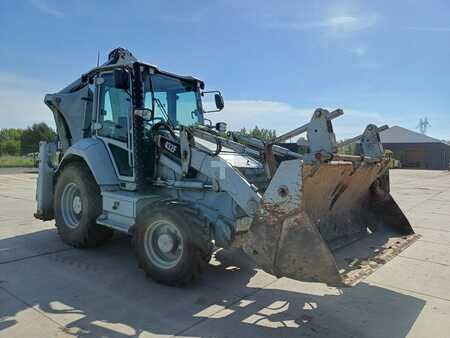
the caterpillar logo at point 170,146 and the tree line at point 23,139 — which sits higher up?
the tree line at point 23,139

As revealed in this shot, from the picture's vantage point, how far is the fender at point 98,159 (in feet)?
18.1

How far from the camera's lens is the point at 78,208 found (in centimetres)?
605

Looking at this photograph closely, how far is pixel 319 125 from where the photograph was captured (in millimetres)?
3875

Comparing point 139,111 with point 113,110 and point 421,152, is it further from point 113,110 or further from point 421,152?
point 421,152

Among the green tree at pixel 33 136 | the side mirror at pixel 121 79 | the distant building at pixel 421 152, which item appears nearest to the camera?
the side mirror at pixel 121 79

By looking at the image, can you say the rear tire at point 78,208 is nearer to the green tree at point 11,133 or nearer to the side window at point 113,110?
the side window at point 113,110

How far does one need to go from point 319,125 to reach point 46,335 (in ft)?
10.1

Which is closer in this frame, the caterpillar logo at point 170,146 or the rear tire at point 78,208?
the caterpillar logo at point 170,146

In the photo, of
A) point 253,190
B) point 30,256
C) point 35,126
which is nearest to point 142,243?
point 253,190

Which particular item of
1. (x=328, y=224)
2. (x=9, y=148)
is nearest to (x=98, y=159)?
(x=328, y=224)

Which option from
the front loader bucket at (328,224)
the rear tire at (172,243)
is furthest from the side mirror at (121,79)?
the front loader bucket at (328,224)

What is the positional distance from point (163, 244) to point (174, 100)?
2.36 metres

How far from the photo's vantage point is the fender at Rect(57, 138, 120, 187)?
18.1 ft

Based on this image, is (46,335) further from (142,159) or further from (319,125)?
(319,125)
